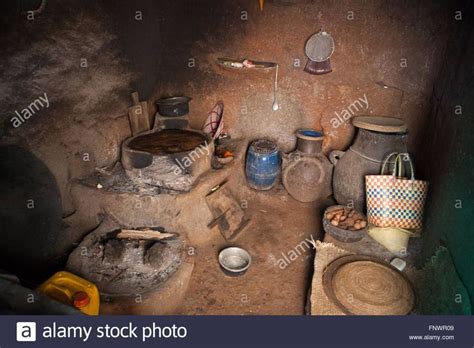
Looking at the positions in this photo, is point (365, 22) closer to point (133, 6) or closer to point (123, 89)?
point (133, 6)

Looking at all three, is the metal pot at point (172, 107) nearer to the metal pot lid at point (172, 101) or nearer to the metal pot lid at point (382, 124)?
the metal pot lid at point (172, 101)

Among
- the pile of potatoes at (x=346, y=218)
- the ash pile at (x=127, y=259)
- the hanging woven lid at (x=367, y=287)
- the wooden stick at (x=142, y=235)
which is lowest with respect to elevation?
the ash pile at (x=127, y=259)

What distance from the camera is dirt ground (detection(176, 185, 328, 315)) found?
362 centimetres

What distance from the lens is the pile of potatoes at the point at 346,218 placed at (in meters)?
3.67

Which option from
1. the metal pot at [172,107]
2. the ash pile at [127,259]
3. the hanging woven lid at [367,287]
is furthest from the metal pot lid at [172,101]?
the hanging woven lid at [367,287]

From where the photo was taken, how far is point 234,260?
13.2ft

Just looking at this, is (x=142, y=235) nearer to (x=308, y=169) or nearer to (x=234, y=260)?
(x=234, y=260)

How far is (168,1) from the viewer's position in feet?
16.3

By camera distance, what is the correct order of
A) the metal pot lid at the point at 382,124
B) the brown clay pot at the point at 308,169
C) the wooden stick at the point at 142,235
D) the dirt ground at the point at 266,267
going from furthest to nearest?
the brown clay pot at the point at 308,169
the metal pot lid at the point at 382,124
the wooden stick at the point at 142,235
the dirt ground at the point at 266,267

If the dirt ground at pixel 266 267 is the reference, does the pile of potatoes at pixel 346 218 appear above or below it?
above

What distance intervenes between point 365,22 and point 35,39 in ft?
13.4

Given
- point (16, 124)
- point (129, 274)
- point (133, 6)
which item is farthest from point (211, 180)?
point (133, 6)

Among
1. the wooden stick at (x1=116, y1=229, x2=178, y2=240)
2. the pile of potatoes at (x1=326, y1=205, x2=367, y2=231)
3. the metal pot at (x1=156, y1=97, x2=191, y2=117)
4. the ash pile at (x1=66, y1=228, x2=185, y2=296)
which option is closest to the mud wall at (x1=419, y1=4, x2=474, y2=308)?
the pile of potatoes at (x1=326, y1=205, x2=367, y2=231)

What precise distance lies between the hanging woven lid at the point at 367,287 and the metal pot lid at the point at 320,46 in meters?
2.96
